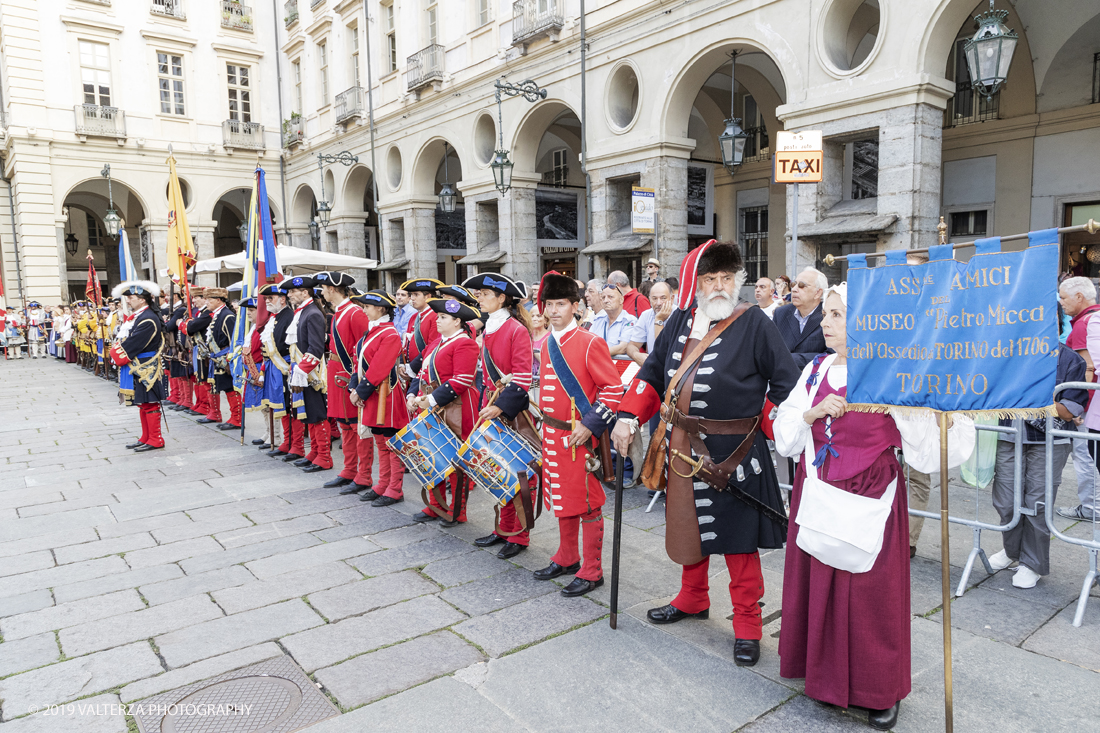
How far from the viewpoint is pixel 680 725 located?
9.49 ft

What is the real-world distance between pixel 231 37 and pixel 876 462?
32.3 m

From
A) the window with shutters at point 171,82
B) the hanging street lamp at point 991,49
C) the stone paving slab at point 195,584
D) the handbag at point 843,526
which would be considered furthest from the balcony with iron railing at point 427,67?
the handbag at point 843,526

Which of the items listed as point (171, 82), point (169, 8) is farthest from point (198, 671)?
point (169, 8)

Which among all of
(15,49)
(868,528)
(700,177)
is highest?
(15,49)

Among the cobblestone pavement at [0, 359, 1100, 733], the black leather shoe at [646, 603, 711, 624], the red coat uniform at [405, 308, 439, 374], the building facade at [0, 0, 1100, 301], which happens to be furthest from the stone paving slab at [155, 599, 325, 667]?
the building facade at [0, 0, 1100, 301]

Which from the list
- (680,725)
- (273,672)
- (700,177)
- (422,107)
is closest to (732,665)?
(680,725)

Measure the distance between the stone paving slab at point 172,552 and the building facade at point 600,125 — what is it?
6.17 metres

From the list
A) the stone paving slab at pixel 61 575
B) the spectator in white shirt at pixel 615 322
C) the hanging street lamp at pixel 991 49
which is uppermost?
the hanging street lamp at pixel 991 49

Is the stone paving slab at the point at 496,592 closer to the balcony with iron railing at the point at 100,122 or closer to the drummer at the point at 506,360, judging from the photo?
the drummer at the point at 506,360

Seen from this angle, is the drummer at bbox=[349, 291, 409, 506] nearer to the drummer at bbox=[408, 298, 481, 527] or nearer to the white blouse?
the drummer at bbox=[408, 298, 481, 527]

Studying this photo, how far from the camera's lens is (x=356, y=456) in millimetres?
6922

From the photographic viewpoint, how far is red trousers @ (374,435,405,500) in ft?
20.4

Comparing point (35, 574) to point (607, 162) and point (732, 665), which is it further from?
point (607, 162)

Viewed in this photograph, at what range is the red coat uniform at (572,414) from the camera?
13.9ft
